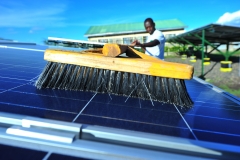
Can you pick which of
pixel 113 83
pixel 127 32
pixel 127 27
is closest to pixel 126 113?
pixel 113 83

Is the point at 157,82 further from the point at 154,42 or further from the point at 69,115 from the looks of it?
the point at 154,42

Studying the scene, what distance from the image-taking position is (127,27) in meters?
44.3

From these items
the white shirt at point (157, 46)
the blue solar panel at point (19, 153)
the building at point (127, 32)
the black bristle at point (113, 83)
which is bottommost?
the blue solar panel at point (19, 153)

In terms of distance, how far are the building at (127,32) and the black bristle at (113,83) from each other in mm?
37928

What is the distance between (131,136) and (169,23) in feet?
152

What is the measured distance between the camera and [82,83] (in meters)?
2.39

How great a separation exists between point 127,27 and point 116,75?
143 ft

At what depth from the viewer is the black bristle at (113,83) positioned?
7.55ft

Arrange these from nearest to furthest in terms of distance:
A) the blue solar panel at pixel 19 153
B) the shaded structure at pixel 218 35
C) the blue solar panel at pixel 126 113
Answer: the blue solar panel at pixel 19 153 < the blue solar panel at pixel 126 113 < the shaded structure at pixel 218 35

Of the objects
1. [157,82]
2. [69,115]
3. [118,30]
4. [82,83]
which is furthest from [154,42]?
[118,30]

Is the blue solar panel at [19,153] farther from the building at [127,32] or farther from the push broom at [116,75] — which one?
the building at [127,32]

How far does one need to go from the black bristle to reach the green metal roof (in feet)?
129

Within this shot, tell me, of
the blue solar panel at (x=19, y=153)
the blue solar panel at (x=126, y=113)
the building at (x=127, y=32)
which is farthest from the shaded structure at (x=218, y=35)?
the building at (x=127, y=32)

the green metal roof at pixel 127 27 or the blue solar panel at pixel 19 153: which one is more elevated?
the green metal roof at pixel 127 27
